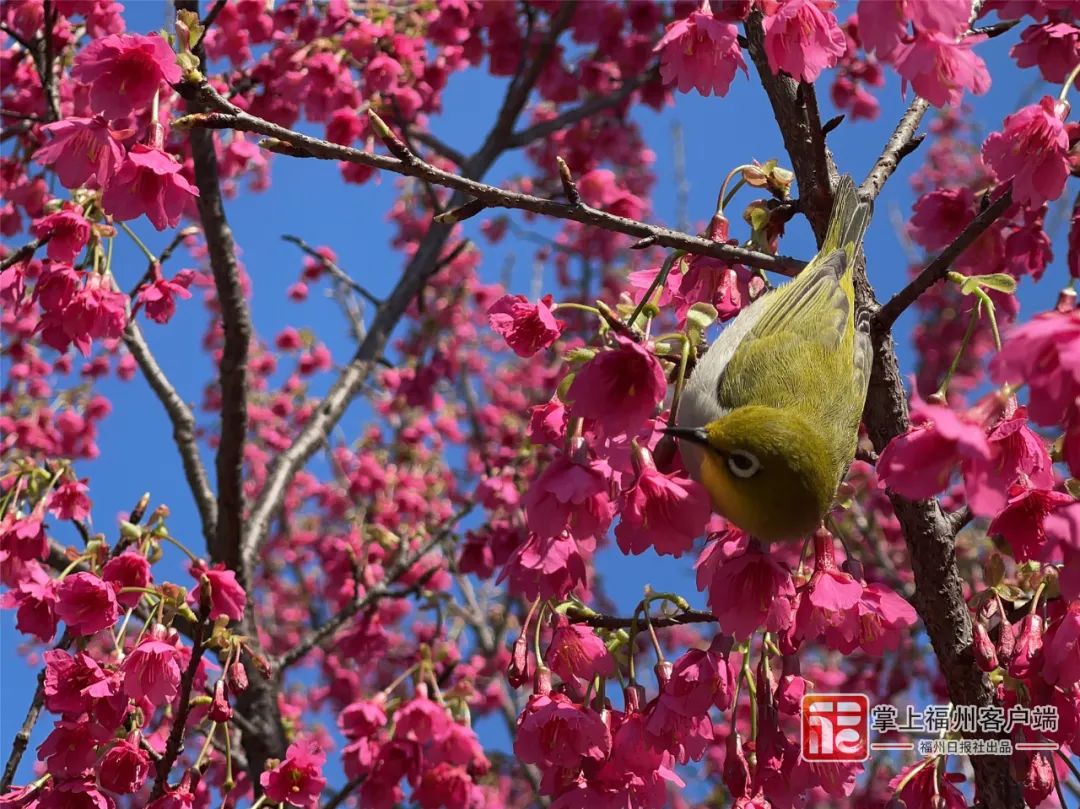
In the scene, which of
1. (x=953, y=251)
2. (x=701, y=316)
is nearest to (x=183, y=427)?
(x=701, y=316)

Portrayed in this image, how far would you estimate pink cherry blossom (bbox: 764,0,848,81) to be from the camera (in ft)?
7.09

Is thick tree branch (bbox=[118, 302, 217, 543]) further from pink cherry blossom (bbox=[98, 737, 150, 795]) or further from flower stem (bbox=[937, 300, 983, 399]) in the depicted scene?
flower stem (bbox=[937, 300, 983, 399])

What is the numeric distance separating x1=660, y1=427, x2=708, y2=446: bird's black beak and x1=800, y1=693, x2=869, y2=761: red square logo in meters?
0.64

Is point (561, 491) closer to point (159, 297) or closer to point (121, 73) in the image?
point (121, 73)

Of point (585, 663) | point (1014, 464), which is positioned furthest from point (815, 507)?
point (585, 663)

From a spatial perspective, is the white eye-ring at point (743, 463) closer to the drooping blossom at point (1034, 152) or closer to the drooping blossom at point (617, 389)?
the drooping blossom at point (617, 389)

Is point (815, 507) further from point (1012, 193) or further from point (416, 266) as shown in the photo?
point (416, 266)

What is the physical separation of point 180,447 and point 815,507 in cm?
335

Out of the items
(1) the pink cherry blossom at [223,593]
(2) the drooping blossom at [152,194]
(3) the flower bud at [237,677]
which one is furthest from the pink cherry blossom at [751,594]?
(2) the drooping blossom at [152,194]

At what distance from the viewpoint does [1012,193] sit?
2.20 metres

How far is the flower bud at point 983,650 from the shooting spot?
6.97ft

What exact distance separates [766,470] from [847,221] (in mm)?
761

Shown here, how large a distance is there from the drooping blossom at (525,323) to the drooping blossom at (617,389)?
9.0 inches

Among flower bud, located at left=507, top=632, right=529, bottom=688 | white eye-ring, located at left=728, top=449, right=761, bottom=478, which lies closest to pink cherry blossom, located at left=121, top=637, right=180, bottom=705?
flower bud, located at left=507, top=632, right=529, bottom=688
